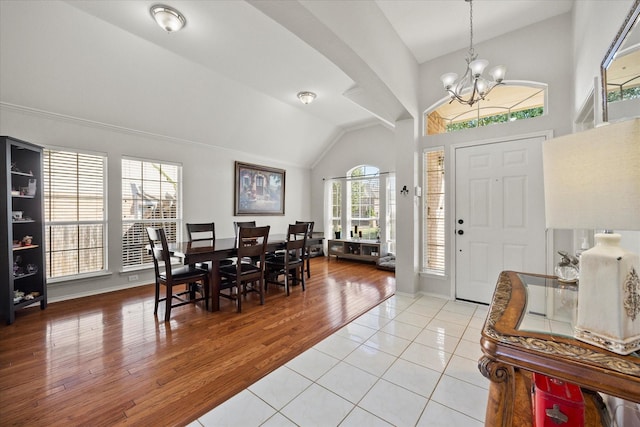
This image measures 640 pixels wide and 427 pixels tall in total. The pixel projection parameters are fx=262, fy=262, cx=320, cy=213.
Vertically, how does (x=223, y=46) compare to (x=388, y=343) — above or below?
above

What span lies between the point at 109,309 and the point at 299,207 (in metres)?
4.64

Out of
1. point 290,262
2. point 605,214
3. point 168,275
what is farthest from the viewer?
point 290,262

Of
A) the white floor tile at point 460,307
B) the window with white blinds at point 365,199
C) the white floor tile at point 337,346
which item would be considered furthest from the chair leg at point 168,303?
the window with white blinds at point 365,199

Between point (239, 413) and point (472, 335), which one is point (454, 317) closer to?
point (472, 335)

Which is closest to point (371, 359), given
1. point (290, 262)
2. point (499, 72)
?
point (290, 262)

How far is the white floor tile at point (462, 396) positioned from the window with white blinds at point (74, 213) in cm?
465

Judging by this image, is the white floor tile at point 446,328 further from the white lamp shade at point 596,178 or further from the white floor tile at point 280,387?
the white lamp shade at point 596,178

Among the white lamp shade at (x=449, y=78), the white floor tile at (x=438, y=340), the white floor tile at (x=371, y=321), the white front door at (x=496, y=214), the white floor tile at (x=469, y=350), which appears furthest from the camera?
the white front door at (x=496, y=214)

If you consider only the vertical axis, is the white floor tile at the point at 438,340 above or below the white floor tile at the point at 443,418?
above

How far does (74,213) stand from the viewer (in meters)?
3.72

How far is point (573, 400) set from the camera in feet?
3.32

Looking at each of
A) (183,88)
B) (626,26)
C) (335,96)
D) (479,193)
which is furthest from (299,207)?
(626,26)

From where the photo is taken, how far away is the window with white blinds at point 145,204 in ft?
13.8

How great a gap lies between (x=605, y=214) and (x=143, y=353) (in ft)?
9.97
